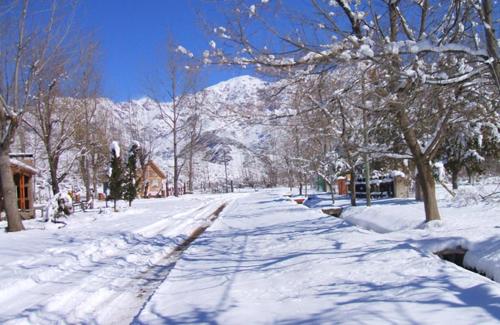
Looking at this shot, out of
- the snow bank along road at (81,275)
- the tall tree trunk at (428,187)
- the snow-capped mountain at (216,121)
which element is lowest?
the snow bank along road at (81,275)

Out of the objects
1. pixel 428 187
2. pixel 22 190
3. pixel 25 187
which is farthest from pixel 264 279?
pixel 25 187

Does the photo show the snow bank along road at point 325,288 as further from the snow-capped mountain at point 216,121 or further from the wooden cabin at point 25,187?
the wooden cabin at point 25,187

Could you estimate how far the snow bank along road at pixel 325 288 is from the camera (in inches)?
194

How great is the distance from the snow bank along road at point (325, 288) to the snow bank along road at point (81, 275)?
554mm

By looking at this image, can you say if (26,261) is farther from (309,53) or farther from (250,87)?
(309,53)

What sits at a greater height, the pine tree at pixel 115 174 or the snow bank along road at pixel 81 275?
the pine tree at pixel 115 174

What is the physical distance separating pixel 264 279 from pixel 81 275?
3397 mm

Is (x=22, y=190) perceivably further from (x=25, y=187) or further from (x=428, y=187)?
(x=428, y=187)

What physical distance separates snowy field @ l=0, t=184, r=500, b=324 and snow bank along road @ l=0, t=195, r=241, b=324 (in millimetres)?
20

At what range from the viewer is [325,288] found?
20.4ft

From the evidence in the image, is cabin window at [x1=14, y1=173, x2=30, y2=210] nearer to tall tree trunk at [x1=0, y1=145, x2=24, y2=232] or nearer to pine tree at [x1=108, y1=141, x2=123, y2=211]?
pine tree at [x1=108, y1=141, x2=123, y2=211]

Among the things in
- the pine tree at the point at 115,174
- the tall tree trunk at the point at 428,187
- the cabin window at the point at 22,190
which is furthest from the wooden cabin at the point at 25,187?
the tall tree trunk at the point at 428,187

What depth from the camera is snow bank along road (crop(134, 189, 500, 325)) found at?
4918mm

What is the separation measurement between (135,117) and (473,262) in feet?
167
